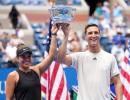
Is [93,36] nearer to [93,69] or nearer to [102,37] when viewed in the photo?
[93,69]

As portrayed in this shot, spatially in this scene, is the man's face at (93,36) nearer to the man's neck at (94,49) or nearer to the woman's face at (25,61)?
the man's neck at (94,49)

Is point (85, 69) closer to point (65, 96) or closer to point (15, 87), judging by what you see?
point (15, 87)

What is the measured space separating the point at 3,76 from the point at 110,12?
13.4m

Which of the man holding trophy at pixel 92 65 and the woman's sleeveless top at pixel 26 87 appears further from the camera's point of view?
the man holding trophy at pixel 92 65

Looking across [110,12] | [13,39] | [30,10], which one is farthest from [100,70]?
[110,12]

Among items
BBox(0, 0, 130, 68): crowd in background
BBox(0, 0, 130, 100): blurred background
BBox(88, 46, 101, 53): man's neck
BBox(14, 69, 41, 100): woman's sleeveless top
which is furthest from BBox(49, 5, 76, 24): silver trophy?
BBox(0, 0, 130, 100): blurred background

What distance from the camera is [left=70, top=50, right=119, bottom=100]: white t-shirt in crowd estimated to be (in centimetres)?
706

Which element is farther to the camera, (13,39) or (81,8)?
(81,8)

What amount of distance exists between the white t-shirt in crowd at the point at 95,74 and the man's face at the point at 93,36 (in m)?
0.14

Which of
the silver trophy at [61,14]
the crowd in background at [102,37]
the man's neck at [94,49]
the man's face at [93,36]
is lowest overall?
the crowd in background at [102,37]

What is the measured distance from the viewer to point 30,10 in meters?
22.6

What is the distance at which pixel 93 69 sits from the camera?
23.4ft

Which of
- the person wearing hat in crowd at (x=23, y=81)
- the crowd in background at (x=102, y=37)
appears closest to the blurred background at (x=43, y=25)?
the crowd in background at (x=102, y=37)

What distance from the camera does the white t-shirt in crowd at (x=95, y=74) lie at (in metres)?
7.06
